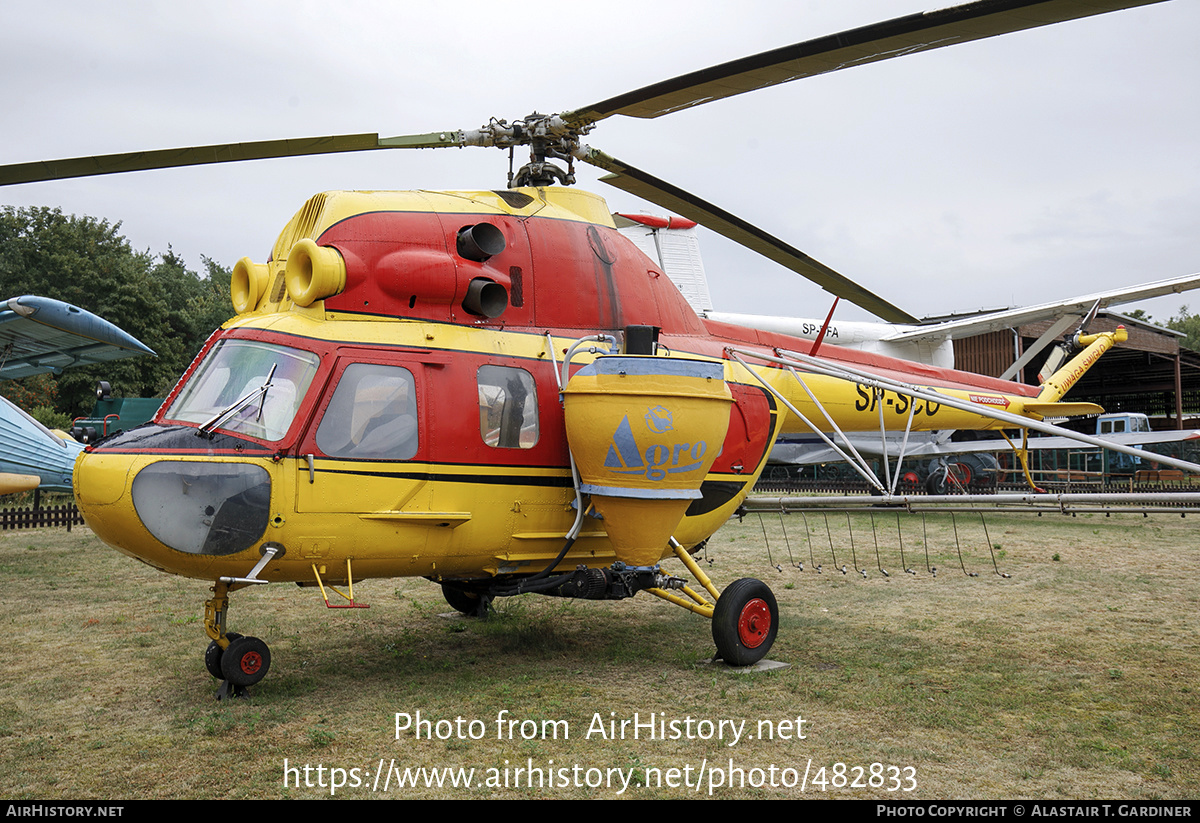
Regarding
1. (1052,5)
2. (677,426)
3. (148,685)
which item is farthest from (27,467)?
(1052,5)

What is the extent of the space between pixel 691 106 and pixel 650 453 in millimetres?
2598

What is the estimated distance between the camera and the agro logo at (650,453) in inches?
259

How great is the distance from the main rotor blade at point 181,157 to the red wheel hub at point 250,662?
382cm

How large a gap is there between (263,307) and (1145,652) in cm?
850

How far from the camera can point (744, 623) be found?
24.3 feet

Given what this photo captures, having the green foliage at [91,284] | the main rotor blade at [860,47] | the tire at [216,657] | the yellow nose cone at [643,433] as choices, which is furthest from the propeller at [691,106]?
the green foliage at [91,284]

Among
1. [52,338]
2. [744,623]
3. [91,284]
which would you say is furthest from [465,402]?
[91,284]

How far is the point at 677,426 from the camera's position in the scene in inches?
262

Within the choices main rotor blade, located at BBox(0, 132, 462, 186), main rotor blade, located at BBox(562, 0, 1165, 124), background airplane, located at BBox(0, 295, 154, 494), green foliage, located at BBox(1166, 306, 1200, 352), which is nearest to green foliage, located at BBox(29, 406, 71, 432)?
background airplane, located at BBox(0, 295, 154, 494)

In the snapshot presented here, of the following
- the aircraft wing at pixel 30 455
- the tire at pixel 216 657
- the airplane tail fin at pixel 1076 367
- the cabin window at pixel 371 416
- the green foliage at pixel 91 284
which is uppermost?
the green foliage at pixel 91 284

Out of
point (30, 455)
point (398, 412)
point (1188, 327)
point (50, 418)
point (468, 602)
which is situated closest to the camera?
point (398, 412)

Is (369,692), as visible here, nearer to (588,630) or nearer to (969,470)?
(588,630)

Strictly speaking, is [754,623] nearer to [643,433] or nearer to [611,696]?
[611,696]

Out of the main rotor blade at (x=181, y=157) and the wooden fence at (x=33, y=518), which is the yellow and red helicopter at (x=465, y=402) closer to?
the main rotor blade at (x=181, y=157)
